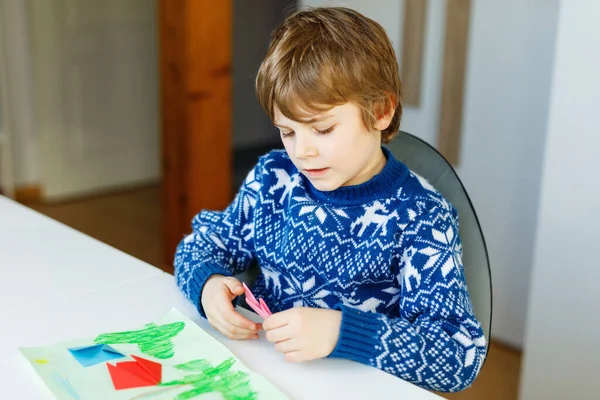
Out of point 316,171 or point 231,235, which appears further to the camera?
point 231,235

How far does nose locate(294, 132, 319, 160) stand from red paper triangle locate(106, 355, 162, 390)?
0.34 meters

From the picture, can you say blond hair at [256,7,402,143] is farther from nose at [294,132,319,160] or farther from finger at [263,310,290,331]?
finger at [263,310,290,331]

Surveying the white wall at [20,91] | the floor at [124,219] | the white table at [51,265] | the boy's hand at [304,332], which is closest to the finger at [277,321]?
the boy's hand at [304,332]

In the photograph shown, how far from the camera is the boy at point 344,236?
0.93m

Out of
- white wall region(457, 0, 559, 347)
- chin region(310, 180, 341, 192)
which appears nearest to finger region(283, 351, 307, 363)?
chin region(310, 180, 341, 192)

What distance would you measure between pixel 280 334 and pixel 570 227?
1.14 metres

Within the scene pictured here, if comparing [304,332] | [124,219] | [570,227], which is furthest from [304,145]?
[124,219]

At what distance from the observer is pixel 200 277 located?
3.62 feet

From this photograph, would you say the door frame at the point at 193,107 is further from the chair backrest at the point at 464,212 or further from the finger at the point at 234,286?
the finger at the point at 234,286

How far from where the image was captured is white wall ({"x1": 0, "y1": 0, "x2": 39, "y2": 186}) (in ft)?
11.0

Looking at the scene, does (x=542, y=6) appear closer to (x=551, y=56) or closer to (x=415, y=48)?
(x=551, y=56)

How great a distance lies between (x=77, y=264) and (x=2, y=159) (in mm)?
2473

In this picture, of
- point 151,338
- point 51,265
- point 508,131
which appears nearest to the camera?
point 151,338

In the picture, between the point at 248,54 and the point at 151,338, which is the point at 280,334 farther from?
the point at 248,54
